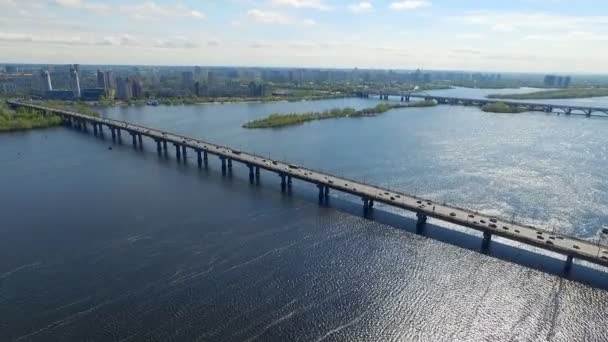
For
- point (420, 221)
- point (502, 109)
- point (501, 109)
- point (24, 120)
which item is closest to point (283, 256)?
point (420, 221)

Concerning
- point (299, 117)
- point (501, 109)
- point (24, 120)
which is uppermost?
point (501, 109)

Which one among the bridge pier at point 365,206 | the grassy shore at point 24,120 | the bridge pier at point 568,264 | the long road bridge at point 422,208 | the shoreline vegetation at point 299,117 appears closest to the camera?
the bridge pier at point 568,264

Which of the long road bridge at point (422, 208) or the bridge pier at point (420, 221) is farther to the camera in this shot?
the bridge pier at point (420, 221)

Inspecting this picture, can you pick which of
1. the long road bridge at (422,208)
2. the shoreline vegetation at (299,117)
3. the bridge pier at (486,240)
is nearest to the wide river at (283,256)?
the bridge pier at (486,240)

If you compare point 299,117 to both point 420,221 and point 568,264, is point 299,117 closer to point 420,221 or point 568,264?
point 420,221

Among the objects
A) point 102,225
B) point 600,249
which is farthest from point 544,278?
point 102,225

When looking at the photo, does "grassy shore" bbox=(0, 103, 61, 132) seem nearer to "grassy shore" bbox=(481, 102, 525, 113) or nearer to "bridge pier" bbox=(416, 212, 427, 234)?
"bridge pier" bbox=(416, 212, 427, 234)

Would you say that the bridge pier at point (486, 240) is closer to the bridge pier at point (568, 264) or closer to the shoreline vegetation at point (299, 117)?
the bridge pier at point (568, 264)
